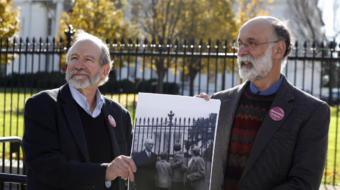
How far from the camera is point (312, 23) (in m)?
28.3

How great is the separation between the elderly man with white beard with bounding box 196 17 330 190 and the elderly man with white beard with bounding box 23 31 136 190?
0.74 metres

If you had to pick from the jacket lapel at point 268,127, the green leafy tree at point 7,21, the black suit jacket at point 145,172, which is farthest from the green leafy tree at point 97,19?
the black suit jacket at point 145,172

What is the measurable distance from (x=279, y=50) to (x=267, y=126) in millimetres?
596

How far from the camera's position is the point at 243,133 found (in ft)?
8.32

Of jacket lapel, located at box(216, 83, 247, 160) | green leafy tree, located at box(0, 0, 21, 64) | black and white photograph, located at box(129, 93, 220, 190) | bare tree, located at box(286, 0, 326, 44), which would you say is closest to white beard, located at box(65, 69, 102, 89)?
black and white photograph, located at box(129, 93, 220, 190)

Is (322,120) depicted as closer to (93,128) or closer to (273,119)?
(273,119)

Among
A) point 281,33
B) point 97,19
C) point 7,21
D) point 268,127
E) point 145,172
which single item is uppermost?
point 97,19

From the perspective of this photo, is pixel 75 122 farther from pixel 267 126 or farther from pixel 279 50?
pixel 279 50

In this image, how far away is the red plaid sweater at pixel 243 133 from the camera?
2.49 metres

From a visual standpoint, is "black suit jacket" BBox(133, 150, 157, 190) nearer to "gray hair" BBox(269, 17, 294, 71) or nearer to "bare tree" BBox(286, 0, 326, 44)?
"gray hair" BBox(269, 17, 294, 71)

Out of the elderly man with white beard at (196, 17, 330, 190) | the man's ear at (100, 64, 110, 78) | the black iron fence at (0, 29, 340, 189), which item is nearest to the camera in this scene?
the elderly man with white beard at (196, 17, 330, 190)

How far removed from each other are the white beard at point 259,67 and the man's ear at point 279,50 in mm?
50

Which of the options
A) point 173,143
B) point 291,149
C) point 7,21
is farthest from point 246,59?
point 7,21

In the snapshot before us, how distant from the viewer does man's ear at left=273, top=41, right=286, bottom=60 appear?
8.62 ft
